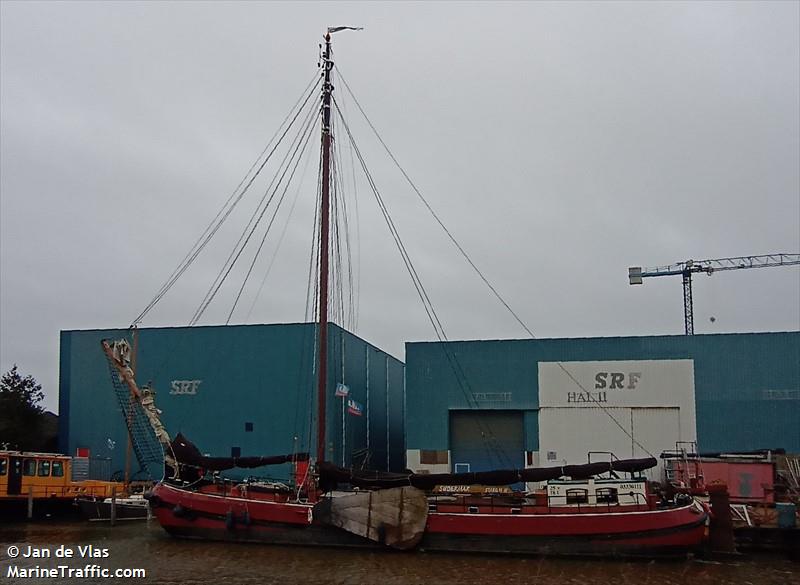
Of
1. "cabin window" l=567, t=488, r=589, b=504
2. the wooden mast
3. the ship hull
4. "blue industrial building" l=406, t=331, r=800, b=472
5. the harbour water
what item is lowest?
the harbour water

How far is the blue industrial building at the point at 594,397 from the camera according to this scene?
121ft

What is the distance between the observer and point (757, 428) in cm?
3650

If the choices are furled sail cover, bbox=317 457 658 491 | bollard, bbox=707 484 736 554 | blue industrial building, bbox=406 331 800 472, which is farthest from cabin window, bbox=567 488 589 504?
blue industrial building, bbox=406 331 800 472

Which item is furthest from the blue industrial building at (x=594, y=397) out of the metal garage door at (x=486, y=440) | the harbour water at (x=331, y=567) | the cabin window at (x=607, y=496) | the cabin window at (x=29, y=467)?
the cabin window at (x=29, y=467)

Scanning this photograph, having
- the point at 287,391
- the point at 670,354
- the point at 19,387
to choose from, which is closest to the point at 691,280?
the point at 670,354

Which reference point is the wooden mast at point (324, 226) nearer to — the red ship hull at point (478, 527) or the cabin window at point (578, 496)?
the red ship hull at point (478, 527)

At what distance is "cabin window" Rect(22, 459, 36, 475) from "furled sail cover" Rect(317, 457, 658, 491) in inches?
570

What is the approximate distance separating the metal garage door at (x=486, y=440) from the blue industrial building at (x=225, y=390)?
4.63 meters

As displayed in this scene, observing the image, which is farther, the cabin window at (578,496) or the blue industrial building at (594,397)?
the blue industrial building at (594,397)

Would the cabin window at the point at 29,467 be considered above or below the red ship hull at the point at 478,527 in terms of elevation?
above

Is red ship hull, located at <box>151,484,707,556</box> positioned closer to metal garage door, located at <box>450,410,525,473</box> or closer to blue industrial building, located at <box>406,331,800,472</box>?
blue industrial building, located at <box>406,331,800,472</box>

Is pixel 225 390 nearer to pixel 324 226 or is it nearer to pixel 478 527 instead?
pixel 324 226

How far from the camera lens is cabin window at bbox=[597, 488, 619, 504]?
1009 inches

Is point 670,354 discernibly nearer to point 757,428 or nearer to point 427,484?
point 757,428
